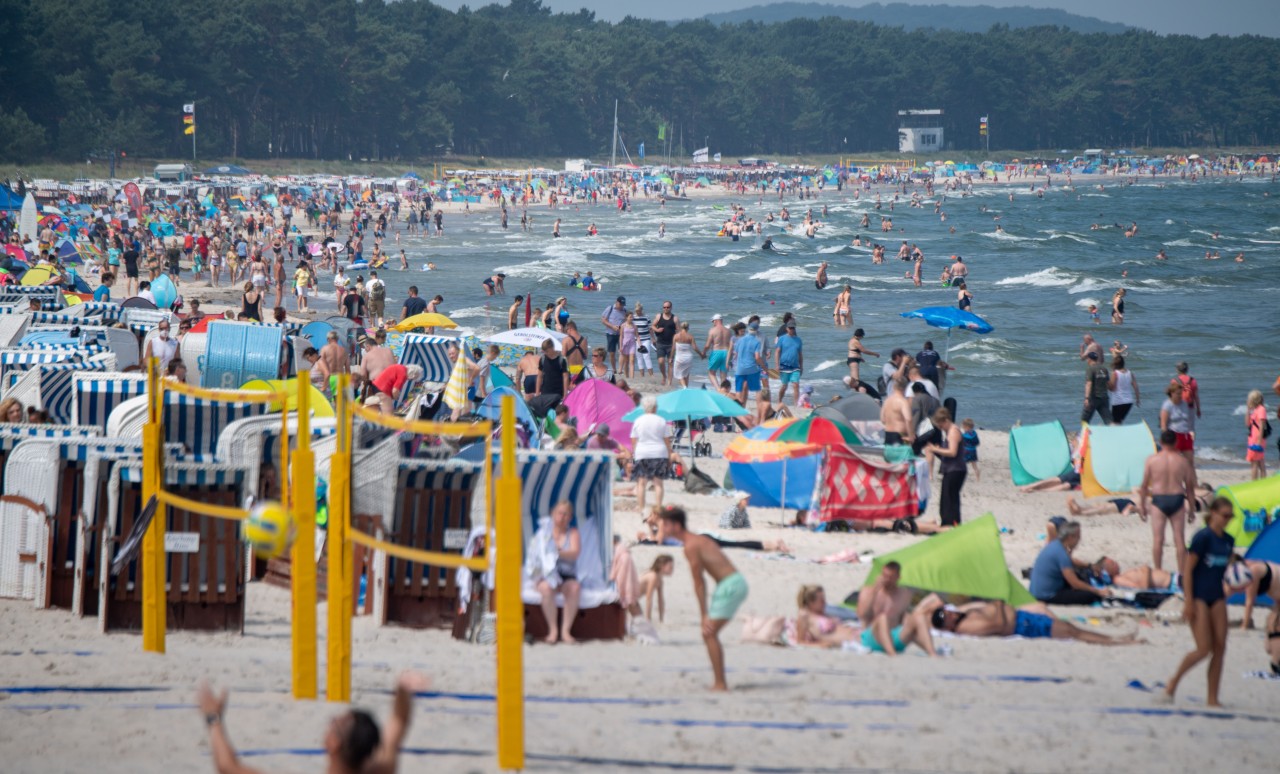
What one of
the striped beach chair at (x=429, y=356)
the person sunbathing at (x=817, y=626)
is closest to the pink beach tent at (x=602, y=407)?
the striped beach chair at (x=429, y=356)

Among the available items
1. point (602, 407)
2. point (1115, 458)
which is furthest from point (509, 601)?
point (1115, 458)

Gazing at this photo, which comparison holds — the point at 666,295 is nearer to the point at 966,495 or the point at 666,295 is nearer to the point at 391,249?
the point at 391,249

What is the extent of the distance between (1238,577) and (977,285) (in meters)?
33.4

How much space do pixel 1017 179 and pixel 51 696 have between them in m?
125

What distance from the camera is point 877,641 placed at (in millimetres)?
8047

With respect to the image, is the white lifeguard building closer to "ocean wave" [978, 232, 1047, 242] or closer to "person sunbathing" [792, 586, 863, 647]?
"ocean wave" [978, 232, 1047, 242]

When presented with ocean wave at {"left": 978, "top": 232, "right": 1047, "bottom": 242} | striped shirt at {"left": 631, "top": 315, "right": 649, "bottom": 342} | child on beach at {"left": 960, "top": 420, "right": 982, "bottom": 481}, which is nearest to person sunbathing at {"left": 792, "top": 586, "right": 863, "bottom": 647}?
child on beach at {"left": 960, "top": 420, "right": 982, "bottom": 481}

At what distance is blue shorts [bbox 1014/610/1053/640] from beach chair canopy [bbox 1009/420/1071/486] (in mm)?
5463

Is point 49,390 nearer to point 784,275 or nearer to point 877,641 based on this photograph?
point 877,641

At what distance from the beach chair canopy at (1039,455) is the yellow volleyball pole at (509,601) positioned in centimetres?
951

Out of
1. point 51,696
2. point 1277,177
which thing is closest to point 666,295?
point 51,696

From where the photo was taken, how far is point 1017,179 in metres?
124

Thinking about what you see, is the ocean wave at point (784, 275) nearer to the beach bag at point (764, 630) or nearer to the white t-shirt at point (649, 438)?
the white t-shirt at point (649, 438)

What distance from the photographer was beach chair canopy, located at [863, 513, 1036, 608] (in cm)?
845
